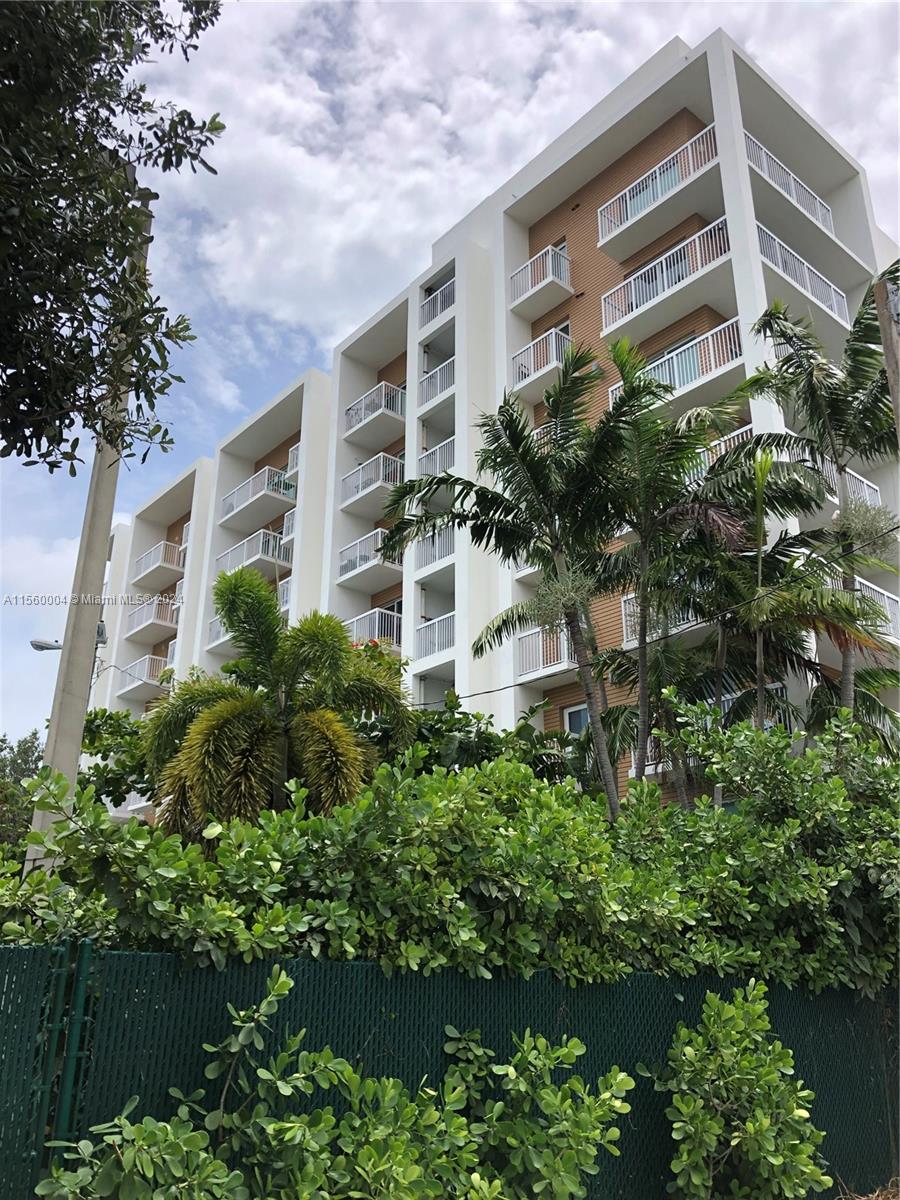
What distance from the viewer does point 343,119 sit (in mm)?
5895

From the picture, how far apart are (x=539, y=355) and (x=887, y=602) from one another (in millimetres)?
10938

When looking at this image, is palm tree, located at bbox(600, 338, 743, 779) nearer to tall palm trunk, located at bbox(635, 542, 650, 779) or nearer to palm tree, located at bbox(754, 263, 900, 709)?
tall palm trunk, located at bbox(635, 542, 650, 779)

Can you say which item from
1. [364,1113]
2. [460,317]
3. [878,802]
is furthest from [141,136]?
[460,317]

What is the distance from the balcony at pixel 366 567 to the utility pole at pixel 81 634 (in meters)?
19.0

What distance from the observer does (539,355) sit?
24250 mm

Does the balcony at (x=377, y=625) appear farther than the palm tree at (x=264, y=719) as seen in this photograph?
Yes

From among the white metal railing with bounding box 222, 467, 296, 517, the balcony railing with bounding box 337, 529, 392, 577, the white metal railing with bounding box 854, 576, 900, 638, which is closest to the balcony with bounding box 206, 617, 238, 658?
the white metal railing with bounding box 222, 467, 296, 517

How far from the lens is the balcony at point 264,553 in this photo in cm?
3297

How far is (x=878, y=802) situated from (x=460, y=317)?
20394 mm

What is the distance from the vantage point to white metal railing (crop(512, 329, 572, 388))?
23688 millimetres

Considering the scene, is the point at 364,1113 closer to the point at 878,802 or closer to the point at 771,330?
the point at 878,802

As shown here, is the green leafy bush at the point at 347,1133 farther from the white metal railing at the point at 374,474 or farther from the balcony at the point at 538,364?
the white metal railing at the point at 374,474

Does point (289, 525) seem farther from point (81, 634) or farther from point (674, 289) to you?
point (81, 634)

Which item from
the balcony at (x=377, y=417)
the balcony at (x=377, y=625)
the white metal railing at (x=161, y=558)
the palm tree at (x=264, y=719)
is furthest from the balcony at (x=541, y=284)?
the white metal railing at (x=161, y=558)
